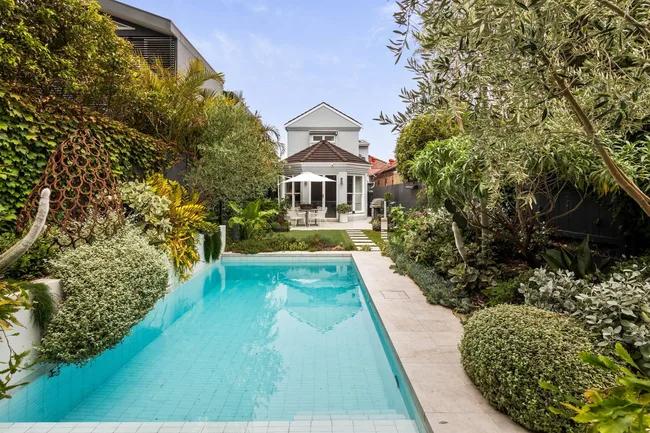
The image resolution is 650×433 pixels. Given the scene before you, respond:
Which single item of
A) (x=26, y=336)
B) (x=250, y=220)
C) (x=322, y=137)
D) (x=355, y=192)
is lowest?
(x=26, y=336)

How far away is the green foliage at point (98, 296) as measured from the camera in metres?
4.16

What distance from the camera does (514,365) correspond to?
2.98 meters

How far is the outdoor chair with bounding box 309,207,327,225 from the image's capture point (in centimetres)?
1916

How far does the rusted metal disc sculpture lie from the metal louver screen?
9.69 metres

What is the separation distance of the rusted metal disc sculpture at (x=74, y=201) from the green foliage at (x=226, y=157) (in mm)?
4208

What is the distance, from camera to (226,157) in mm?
10500

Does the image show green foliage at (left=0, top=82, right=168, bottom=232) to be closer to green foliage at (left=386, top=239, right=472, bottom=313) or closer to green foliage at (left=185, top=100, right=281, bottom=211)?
green foliage at (left=185, top=100, right=281, bottom=211)

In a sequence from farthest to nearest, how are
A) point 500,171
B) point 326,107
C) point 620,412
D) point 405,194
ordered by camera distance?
point 326,107 → point 405,194 → point 500,171 → point 620,412

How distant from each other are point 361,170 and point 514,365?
64.1ft

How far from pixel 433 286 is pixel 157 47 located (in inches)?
567

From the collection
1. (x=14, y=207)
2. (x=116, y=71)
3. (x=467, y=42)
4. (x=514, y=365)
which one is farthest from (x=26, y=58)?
(x=514, y=365)

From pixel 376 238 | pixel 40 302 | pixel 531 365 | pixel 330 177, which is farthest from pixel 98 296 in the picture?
pixel 330 177

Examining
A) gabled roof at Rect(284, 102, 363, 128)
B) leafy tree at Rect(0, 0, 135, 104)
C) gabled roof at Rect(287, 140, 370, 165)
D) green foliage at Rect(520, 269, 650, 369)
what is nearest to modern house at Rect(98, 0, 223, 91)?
leafy tree at Rect(0, 0, 135, 104)

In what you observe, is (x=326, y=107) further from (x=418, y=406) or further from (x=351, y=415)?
(x=418, y=406)
